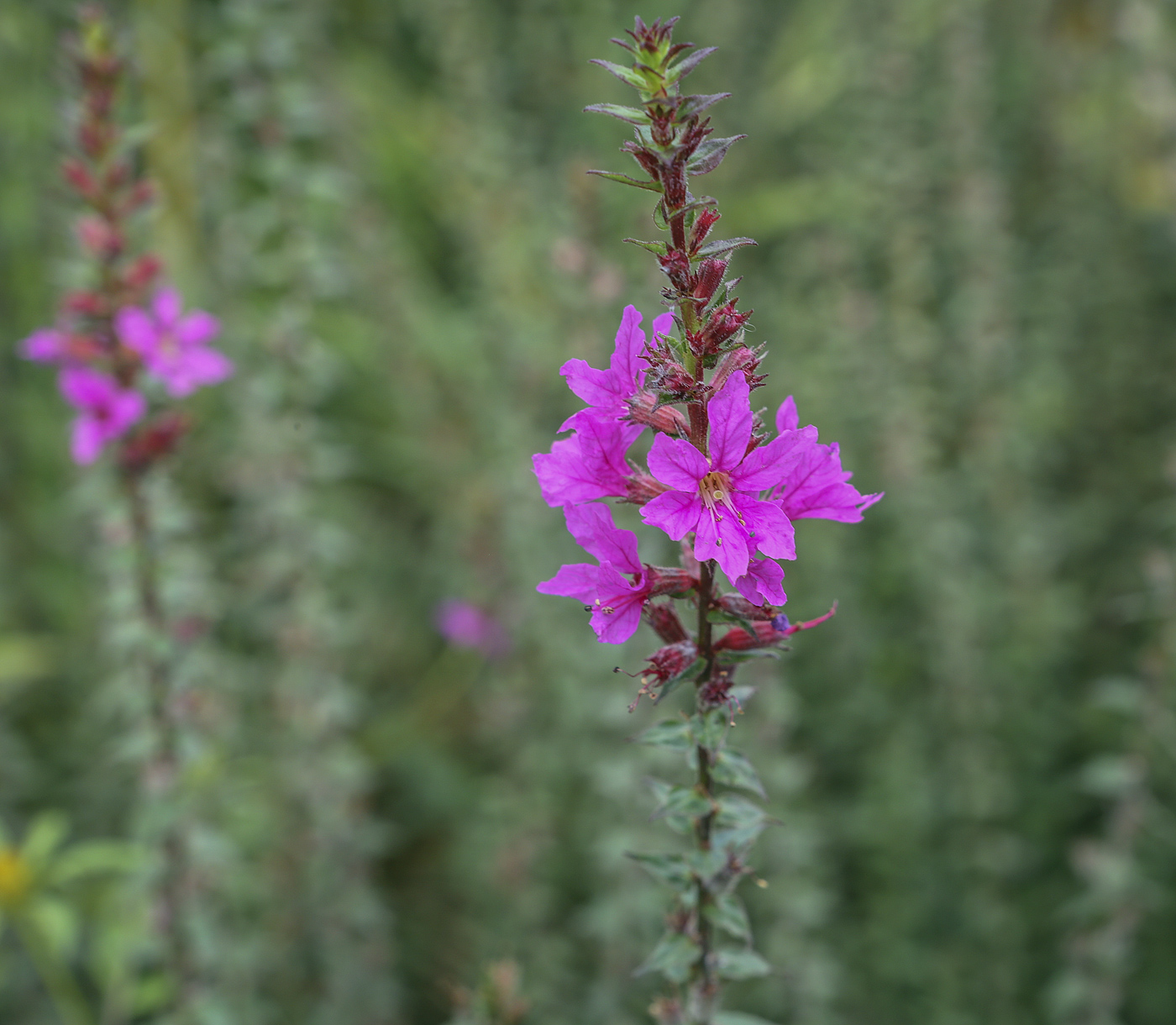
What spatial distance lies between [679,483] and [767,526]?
13cm

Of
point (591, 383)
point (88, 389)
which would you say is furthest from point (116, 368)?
point (591, 383)

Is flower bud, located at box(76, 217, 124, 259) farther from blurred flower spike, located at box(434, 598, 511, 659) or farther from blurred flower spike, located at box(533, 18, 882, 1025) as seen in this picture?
blurred flower spike, located at box(434, 598, 511, 659)

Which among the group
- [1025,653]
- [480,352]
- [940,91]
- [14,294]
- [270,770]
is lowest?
[270,770]

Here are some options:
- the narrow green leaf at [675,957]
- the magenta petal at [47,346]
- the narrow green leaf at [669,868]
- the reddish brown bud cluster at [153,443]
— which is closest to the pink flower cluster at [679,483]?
the narrow green leaf at [669,868]

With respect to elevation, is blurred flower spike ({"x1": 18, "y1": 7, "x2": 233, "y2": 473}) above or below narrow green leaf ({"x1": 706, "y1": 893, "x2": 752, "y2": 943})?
above

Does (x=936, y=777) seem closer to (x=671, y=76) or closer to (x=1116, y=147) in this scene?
(x=671, y=76)

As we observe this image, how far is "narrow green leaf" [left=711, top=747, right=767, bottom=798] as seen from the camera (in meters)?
1.48

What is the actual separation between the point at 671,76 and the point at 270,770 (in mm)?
3340

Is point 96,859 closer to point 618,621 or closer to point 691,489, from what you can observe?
point 618,621

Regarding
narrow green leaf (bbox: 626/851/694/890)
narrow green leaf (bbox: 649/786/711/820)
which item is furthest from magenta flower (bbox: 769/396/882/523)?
narrow green leaf (bbox: 626/851/694/890)

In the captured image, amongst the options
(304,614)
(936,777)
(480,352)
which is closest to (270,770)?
(304,614)

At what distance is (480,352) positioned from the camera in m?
4.98

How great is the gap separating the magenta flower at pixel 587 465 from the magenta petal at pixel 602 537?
0.06ft

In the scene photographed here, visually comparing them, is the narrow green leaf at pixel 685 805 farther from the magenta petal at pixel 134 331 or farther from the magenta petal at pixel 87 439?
the magenta petal at pixel 134 331
